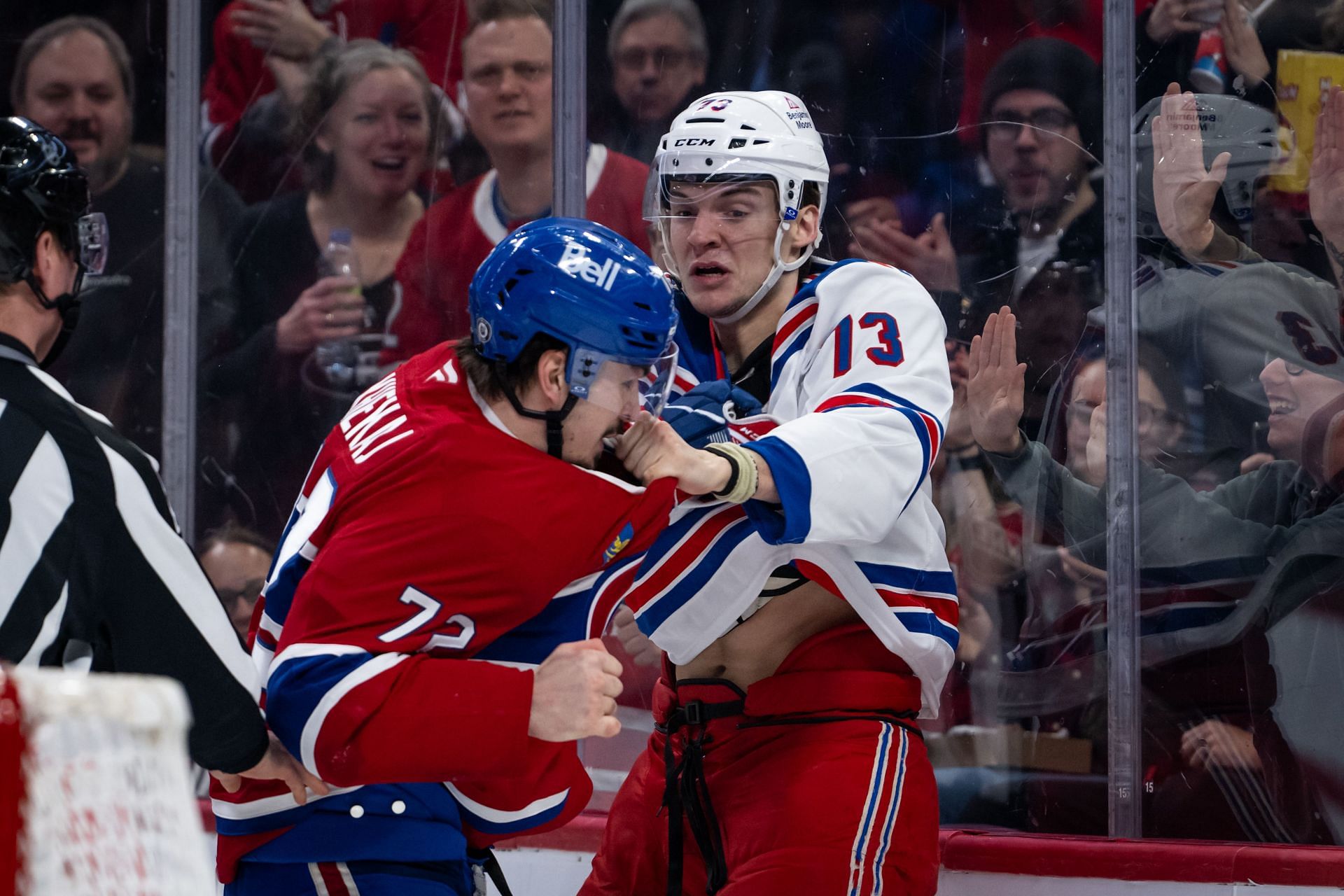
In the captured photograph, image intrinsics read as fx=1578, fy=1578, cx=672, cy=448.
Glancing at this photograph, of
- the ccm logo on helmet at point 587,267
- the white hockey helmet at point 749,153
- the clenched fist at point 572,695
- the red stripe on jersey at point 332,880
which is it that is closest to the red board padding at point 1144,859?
the white hockey helmet at point 749,153

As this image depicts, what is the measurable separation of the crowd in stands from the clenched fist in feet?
5.09

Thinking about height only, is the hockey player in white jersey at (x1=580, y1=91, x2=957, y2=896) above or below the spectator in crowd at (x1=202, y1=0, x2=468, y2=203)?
below

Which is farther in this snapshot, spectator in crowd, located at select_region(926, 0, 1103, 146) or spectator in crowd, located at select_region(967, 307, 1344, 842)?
spectator in crowd, located at select_region(926, 0, 1103, 146)

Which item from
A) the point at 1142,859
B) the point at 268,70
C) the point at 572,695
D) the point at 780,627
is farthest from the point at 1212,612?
the point at 268,70

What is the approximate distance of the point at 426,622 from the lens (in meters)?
1.74

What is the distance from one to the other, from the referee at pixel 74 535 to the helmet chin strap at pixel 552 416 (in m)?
0.41

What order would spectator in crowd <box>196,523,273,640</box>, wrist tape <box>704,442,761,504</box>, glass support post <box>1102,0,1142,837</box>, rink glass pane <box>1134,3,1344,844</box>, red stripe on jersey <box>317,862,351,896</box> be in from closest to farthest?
1. red stripe on jersey <box>317,862,351,896</box>
2. wrist tape <box>704,442,761,504</box>
3. rink glass pane <box>1134,3,1344,844</box>
4. glass support post <box>1102,0,1142,837</box>
5. spectator in crowd <box>196,523,273,640</box>

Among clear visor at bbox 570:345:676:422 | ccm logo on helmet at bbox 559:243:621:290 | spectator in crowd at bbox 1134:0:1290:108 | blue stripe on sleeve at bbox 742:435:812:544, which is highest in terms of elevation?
spectator in crowd at bbox 1134:0:1290:108

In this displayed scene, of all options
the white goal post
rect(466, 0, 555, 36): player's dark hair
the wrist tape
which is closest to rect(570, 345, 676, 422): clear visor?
the wrist tape

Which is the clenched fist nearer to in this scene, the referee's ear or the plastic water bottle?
the referee's ear

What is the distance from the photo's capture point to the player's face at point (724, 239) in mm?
2477

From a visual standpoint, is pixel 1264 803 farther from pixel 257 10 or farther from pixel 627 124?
pixel 257 10

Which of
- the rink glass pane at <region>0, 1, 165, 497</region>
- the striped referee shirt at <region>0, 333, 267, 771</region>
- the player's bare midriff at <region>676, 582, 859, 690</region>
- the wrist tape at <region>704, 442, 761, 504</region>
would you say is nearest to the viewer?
the striped referee shirt at <region>0, 333, 267, 771</region>

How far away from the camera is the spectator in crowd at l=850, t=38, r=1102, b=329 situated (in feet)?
10.0
